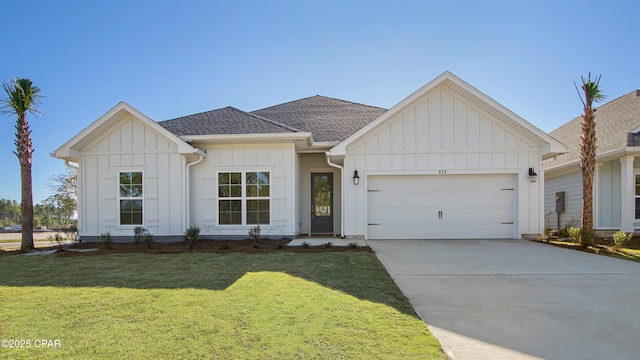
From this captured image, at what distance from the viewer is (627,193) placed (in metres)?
10.8

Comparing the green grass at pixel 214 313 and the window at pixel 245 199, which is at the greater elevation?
the window at pixel 245 199

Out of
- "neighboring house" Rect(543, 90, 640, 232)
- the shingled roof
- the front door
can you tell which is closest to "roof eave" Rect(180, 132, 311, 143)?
the shingled roof

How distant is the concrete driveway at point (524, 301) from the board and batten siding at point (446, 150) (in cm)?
260

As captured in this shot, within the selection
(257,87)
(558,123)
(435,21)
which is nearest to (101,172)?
(257,87)

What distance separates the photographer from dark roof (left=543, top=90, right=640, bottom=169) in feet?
37.2

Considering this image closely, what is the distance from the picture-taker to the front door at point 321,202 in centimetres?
1161

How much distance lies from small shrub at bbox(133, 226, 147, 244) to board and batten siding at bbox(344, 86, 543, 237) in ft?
20.9

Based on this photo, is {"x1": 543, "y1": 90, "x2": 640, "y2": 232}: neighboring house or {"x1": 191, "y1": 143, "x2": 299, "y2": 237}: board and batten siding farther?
{"x1": 543, "y1": 90, "x2": 640, "y2": 232}: neighboring house

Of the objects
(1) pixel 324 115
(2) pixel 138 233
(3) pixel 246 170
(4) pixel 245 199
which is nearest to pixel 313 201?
(4) pixel 245 199

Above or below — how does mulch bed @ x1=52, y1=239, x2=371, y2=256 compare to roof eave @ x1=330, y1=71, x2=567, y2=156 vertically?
below

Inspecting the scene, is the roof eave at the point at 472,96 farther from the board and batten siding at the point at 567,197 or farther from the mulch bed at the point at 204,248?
the board and batten siding at the point at 567,197

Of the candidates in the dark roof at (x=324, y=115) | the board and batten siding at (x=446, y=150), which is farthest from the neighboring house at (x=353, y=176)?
the dark roof at (x=324, y=115)

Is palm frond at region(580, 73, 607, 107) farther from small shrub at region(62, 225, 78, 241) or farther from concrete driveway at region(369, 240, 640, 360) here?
small shrub at region(62, 225, 78, 241)

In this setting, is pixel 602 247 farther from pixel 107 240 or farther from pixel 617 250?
pixel 107 240
